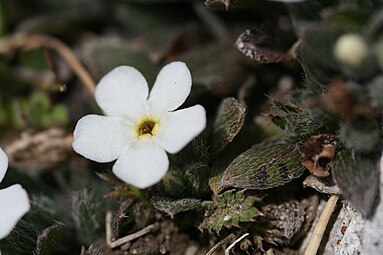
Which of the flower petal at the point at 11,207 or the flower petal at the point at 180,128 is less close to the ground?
the flower petal at the point at 180,128

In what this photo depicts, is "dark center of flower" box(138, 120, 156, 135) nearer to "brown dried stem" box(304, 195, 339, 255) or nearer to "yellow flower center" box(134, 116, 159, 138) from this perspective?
"yellow flower center" box(134, 116, 159, 138)

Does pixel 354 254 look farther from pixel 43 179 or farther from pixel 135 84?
pixel 43 179

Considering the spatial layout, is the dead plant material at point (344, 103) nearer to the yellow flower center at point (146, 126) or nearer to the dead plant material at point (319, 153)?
the dead plant material at point (319, 153)

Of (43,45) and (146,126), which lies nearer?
(146,126)

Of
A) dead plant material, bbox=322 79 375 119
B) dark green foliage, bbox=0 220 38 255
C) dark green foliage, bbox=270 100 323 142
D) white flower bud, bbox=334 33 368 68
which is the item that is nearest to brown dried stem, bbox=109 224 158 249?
dark green foliage, bbox=0 220 38 255

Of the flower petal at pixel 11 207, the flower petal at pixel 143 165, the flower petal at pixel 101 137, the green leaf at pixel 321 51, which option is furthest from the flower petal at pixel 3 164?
the green leaf at pixel 321 51

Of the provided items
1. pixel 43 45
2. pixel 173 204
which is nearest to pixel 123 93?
pixel 173 204

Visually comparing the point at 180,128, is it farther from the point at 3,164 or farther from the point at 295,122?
the point at 3,164
